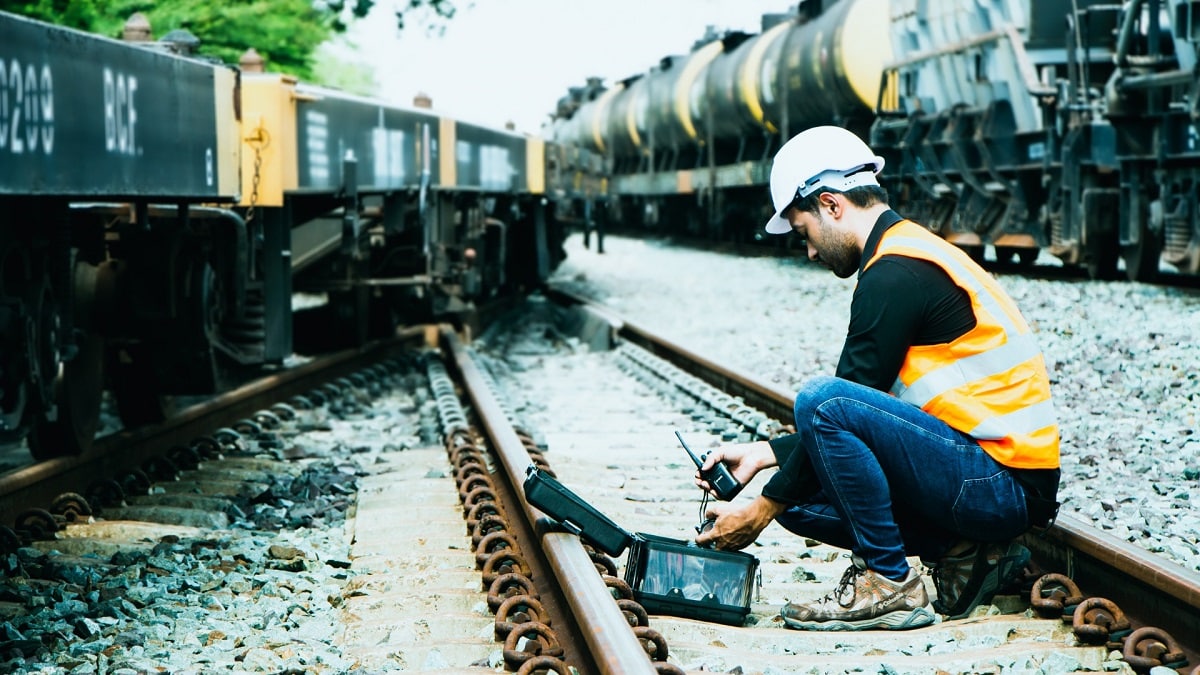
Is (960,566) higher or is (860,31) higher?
(860,31)

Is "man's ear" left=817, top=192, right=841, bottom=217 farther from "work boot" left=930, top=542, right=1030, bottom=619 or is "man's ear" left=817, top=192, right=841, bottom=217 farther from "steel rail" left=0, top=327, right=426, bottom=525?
"steel rail" left=0, top=327, right=426, bottom=525

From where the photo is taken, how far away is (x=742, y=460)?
3.99 metres

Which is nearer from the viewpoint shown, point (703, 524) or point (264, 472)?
point (703, 524)

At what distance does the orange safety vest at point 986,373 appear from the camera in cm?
374

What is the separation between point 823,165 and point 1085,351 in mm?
6150

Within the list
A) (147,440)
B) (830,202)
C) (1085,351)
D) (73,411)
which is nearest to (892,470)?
(830,202)

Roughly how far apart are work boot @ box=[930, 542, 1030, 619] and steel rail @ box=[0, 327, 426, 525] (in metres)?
3.19

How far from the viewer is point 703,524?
13.8ft

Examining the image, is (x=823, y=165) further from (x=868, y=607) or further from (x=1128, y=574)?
(x=1128, y=574)

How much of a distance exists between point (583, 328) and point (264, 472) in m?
7.62

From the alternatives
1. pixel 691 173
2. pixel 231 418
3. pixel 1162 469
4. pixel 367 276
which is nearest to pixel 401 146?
pixel 367 276

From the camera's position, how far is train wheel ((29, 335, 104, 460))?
589 cm

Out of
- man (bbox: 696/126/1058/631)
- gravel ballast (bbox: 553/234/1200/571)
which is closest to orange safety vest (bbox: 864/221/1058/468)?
man (bbox: 696/126/1058/631)

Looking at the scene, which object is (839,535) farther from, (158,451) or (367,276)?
(367,276)
